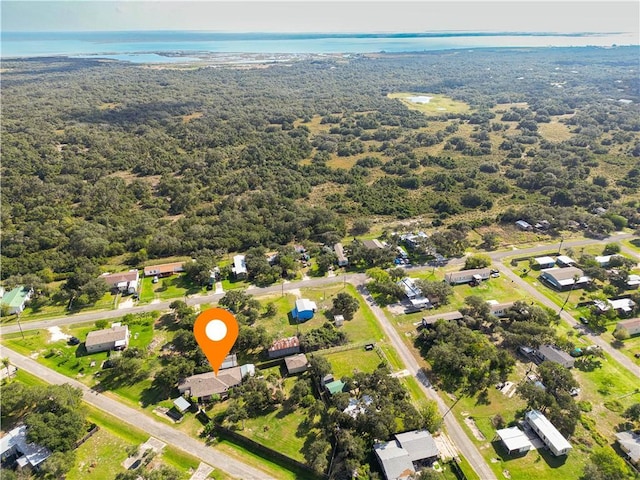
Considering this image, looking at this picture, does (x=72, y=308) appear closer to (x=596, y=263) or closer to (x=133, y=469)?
(x=133, y=469)

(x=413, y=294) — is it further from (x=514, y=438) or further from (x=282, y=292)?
(x=514, y=438)

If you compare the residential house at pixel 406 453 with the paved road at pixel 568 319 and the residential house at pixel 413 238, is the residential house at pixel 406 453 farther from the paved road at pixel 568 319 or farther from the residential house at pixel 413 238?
the residential house at pixel 413 238

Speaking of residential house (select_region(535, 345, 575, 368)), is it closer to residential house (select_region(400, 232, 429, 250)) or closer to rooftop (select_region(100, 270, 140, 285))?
residential house (select_region(400, 232, 429, 250))

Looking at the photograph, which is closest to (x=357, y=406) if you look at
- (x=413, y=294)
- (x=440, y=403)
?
(x=440, y=403)

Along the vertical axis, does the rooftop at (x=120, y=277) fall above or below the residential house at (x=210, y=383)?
below

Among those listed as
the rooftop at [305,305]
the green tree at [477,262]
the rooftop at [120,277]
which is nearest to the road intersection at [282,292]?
the green tree at [477,262]

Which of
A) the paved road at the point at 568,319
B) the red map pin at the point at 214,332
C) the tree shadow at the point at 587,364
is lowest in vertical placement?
the paved road at the point at 568,319
